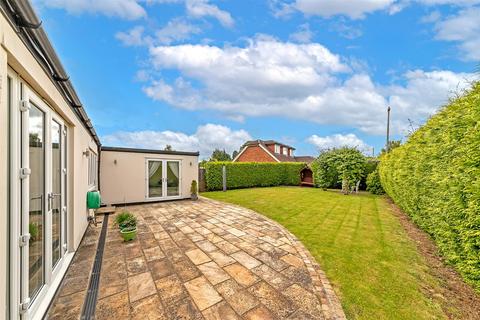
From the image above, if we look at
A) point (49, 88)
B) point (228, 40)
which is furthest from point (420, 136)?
point (228, 40)

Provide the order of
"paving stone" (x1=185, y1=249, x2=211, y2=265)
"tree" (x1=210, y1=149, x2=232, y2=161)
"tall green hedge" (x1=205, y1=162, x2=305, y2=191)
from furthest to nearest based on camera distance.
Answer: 1. "tree" (x1=210, y1=149, x2=232, y2=161)
2. "tall green hedge" (x1=205, y1=162, x2=305, y2=191)
3. "paving stone" (x1=185, y1=249, x2=211, y2=265)

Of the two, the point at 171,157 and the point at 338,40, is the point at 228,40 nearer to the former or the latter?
the point at 338,40

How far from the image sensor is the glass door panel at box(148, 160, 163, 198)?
30.4 ft

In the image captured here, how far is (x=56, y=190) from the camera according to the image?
10.0 ft

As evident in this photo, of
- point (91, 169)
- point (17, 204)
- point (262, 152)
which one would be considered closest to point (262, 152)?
point (262, 152)

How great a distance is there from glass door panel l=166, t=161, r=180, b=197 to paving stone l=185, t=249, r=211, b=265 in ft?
20.6

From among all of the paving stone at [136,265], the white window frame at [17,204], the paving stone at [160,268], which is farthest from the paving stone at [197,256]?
the white window frame at [17,204]

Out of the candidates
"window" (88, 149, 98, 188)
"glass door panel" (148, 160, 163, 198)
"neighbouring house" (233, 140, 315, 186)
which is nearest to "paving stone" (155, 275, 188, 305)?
"window" (88, 149, 98, 188)

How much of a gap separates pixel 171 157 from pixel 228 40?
6.67m

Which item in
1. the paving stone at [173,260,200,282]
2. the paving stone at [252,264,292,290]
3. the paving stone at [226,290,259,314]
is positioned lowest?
the paving stone at [252,264,292,290]

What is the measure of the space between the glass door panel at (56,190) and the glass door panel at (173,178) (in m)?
6.44

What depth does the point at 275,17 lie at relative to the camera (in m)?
7.81

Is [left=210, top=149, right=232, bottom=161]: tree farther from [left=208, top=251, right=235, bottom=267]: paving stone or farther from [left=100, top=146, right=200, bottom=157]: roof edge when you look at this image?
[left=208, top=251, right=235, bottom=267]: paving stone

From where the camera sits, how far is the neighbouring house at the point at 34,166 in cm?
152
